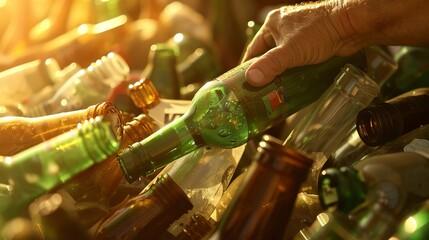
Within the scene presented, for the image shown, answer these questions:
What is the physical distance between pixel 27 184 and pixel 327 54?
537 mm

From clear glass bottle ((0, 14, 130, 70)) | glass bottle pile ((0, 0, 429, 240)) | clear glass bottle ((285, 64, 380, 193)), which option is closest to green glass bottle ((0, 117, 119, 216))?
glass bottle pile ((0, 0, 429, 240))

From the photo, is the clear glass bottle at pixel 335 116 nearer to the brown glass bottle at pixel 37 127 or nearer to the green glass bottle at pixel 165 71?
the brown glass bottle at pixel 37 127

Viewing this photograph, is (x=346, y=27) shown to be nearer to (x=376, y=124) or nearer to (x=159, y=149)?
(x=376, y=124)

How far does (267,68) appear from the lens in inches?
33.5

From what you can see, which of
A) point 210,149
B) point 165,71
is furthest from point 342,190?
point 165,71

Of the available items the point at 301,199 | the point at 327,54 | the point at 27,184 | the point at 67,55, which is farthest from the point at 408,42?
the point at 67,55

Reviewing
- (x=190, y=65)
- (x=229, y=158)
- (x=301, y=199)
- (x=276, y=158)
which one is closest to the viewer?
(x=276, y=158)

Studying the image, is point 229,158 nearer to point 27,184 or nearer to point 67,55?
point 27,184

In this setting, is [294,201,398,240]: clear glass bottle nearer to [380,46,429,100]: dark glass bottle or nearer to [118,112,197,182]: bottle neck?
[118,112,197,182]: bottle neck

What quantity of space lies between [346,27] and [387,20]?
0.07 metres

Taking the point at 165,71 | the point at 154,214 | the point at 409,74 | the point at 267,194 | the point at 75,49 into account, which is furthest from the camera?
the point at 75,49

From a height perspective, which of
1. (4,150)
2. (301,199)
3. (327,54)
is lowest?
(301,199)

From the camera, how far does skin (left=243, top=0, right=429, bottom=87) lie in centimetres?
92

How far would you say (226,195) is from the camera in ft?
2.77
